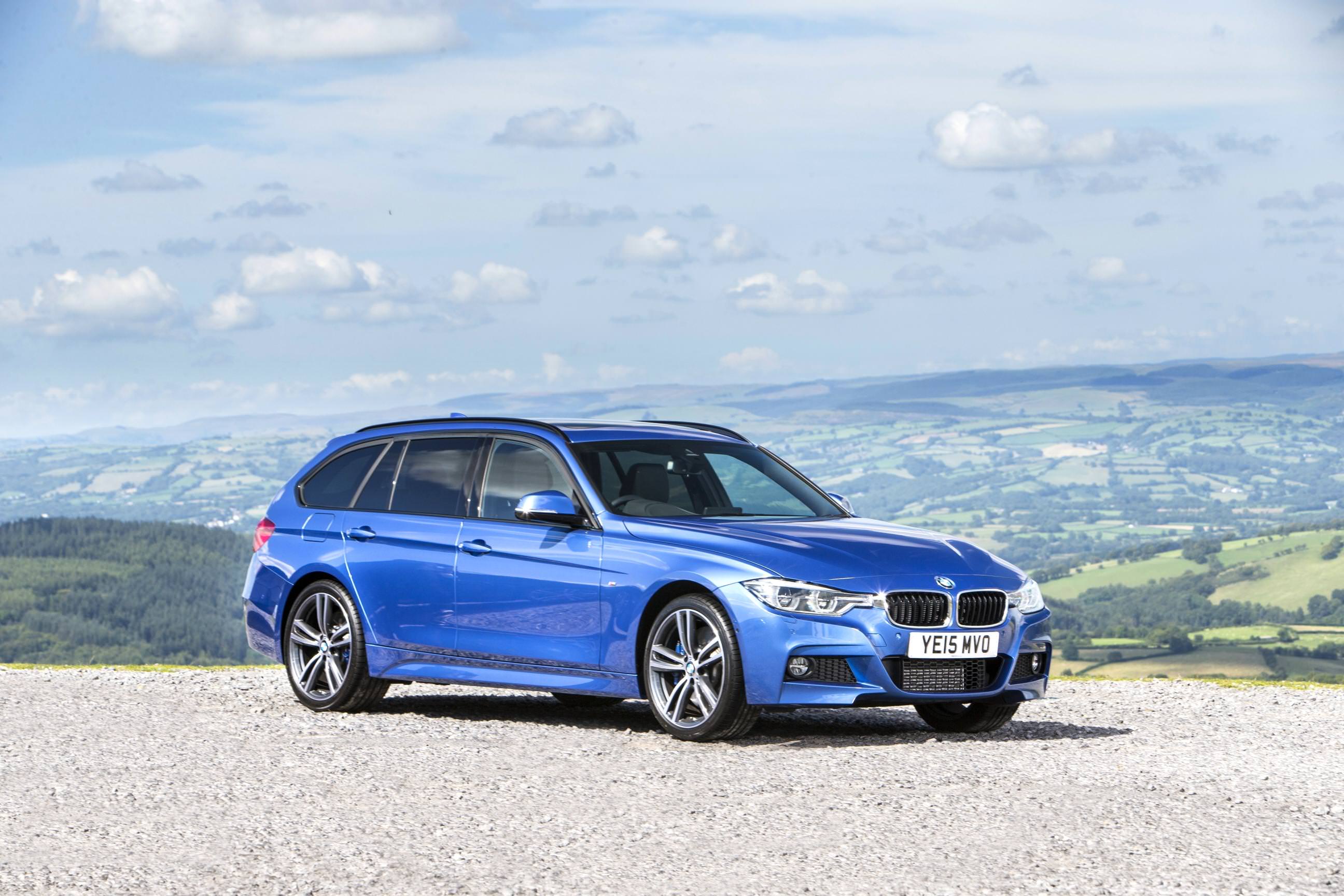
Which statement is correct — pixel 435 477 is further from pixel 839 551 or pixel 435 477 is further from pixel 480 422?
pixel 839 551

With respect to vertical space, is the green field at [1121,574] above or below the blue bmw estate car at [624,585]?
below

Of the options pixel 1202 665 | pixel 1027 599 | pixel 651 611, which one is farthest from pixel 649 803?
pixel 1202 665

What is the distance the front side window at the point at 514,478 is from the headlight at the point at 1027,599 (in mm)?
2566

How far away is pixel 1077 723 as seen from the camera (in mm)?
10328

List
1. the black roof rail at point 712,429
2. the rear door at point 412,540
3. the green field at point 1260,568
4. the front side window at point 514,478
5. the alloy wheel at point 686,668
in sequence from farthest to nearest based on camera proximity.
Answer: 1. the green field at point 1260,568
2. the black roof rail at point 712,429
3. the rear door at point 412,540
4. the front side window at point 514,478
5. the alloy wheel at point 686,668

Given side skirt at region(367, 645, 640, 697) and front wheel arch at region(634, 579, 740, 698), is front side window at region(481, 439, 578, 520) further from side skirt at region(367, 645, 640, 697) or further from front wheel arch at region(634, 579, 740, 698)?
front wheel arch at region(634, 579, 740, 698)

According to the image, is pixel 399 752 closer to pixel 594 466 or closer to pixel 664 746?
pixel 664 746

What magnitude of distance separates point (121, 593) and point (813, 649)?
16966cm

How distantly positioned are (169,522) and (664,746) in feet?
586

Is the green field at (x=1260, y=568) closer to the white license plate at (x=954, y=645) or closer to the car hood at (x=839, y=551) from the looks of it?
the car hood at (x=839, y=551)

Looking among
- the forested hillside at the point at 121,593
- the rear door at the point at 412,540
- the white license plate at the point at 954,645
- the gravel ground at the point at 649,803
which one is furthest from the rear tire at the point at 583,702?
the forested hillside at the point at 121,593

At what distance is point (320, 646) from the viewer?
1068 centimetres

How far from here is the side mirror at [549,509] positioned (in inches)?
359

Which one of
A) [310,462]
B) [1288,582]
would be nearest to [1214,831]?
[310,462]
